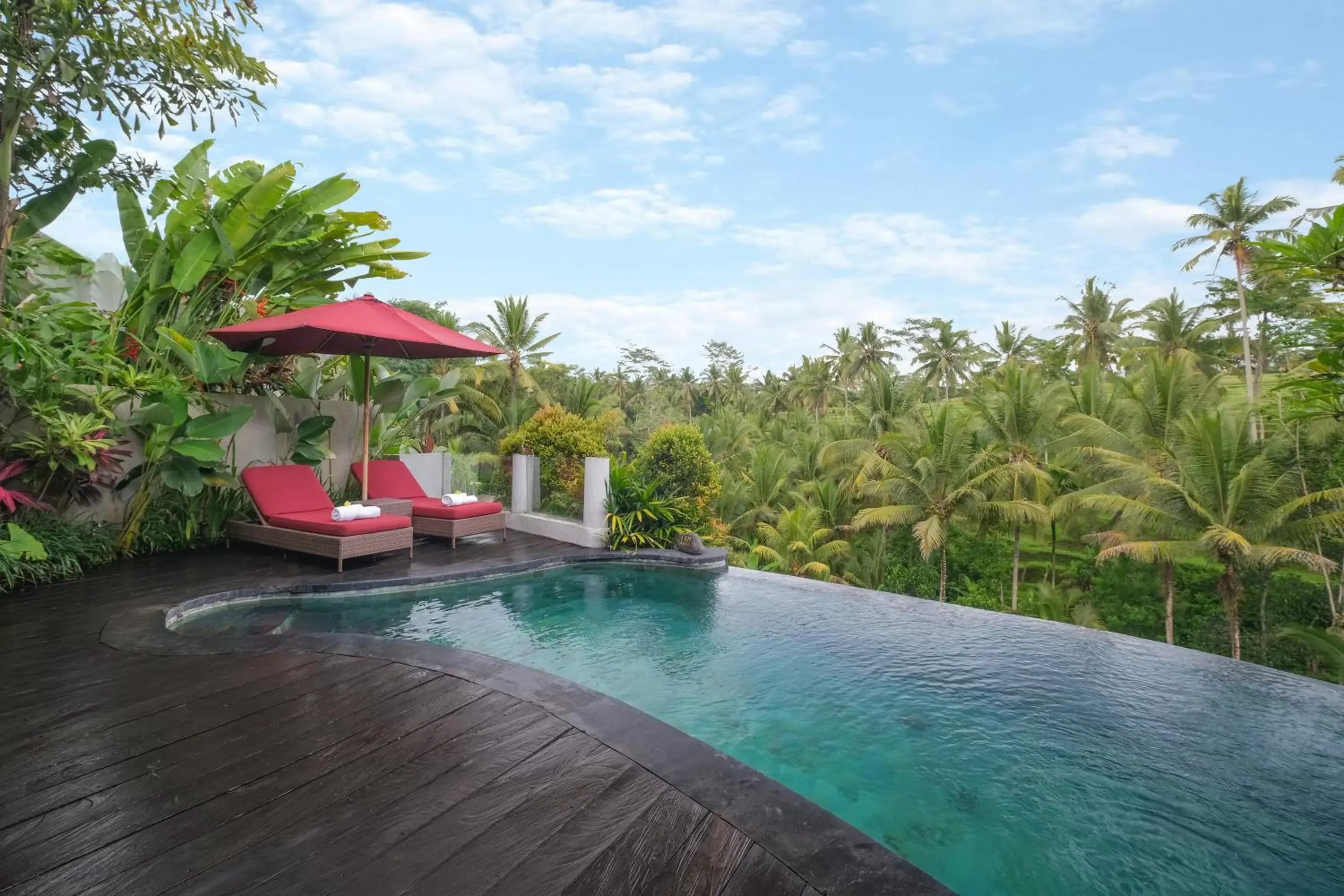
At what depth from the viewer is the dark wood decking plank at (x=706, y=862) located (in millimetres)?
1539

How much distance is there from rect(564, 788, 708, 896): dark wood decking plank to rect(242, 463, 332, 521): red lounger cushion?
Result: 5.61 meters

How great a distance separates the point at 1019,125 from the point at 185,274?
12.9 meters

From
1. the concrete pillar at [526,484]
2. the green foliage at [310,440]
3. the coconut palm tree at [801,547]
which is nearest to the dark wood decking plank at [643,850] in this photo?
the concrete pillar at [526,484]

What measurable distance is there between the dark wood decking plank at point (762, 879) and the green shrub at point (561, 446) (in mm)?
6356

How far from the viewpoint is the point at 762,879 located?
1589 mm

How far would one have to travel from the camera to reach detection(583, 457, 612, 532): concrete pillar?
7.52 m

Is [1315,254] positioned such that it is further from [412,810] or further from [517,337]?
[517,337]

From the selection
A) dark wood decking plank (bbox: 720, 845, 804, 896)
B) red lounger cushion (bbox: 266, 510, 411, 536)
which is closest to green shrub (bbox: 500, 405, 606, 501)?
red lounger cushion (bbox: 266, 510, 411, 536)

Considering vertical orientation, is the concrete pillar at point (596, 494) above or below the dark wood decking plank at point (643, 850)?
above

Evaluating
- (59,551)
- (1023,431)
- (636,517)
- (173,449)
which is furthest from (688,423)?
(59,551)

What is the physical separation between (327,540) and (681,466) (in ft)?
14.4

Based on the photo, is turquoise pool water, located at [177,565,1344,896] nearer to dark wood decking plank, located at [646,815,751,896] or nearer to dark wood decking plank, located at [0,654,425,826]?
dark wood decking plank, located at [646,815,751,896]

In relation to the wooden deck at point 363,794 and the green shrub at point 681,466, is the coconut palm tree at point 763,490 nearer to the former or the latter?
the green shrub at point 681,466

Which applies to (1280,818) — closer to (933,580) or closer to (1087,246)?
(933,580)
